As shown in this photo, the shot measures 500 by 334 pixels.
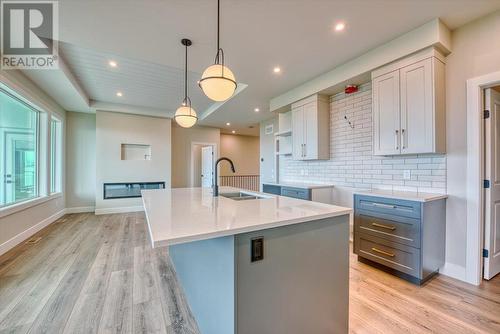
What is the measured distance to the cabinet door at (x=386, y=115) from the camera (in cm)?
260

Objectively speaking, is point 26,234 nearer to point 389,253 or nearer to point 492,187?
point 389,253

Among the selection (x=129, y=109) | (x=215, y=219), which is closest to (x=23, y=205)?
(x=129, y=109)

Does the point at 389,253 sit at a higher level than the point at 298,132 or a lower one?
lower

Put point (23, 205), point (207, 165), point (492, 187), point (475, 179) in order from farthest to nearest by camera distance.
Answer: point (207, 165), point (23, 205), point (492, 187), point (475, 179)

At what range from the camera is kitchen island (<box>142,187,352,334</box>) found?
1.16 m

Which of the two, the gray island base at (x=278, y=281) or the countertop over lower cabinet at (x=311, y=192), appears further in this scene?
the countertop over lower cabinet at (x=311, y=192)

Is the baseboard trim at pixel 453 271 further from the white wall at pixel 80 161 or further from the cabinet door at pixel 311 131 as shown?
the white wall at pixel 80 161

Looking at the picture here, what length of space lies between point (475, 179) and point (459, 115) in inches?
27.2

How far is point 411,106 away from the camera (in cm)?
247

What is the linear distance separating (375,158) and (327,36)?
1.75 metres

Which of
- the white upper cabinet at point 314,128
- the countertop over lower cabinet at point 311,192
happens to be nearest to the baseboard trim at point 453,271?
the countertop over lower cabinet at point 311,192

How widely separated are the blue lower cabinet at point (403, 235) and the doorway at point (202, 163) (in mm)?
5309

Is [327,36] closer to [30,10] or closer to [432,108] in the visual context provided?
[432,108]

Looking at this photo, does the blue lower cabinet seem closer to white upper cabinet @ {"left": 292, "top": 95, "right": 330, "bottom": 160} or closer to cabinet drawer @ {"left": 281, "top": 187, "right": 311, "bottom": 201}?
cabinet drawer @ {"left": 281, "top": 187, "right": 311, "bottom": 201}
